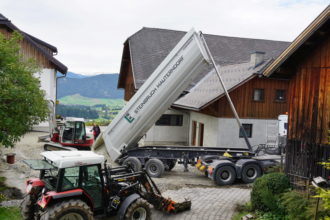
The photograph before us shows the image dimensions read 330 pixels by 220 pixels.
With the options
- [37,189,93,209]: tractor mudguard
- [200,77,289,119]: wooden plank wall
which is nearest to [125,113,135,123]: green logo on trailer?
[37,189,93,209]: tractor mudguard

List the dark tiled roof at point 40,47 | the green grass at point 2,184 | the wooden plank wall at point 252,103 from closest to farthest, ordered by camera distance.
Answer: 1. the green grass at point 2,184
2. the wooden plank wall at point 252,103
3. the dark tiled roof at point 40,47

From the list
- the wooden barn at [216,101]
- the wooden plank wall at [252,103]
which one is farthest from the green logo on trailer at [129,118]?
the wooden plank wall at [252,103]

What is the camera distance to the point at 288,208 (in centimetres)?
850

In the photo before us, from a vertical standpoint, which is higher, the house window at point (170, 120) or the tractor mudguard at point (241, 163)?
the house window at point (170, 120)

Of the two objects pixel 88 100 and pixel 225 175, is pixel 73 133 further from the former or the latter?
pixel 88 100

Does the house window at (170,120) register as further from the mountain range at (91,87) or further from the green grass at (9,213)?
the mountain range at (91,87)

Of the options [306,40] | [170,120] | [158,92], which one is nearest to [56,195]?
[158,92]

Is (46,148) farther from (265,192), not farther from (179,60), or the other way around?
(265,192)

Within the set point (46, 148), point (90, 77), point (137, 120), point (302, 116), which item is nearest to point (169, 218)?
point (302, 116)

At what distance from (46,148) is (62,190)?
39.5 feet

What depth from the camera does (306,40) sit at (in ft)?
31.1

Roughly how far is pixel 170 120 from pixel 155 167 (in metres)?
11.4

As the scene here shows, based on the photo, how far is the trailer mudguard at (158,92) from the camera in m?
13.4

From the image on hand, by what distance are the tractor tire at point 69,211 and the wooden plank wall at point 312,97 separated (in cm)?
642
